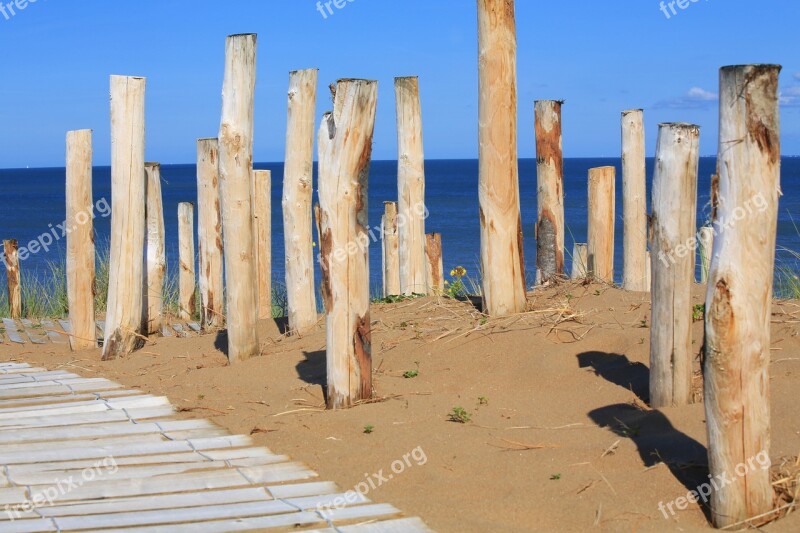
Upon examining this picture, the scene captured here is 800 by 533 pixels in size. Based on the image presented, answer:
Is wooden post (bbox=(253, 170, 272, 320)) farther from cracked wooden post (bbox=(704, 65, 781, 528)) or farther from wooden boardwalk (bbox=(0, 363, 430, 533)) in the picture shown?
cracked wooden post (bbox=(704, 65, 781, 528))

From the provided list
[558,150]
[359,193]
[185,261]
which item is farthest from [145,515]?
[185,261]

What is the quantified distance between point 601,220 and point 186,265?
427 centimetres

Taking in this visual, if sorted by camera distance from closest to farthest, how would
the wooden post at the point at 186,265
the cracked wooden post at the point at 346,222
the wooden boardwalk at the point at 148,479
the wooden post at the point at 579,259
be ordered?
the wooden boardwalk at the point at 148,479, the cracked wooden post at the point at 346,222, the wooden post at the point at 579,259, the wooden post at the point at 186,265

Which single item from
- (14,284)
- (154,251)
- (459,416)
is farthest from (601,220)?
(14,284)

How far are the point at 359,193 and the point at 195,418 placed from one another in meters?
1.68

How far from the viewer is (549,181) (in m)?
8.37

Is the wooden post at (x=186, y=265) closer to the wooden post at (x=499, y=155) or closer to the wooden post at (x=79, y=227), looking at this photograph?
the wooden post at (x=79, y=227)

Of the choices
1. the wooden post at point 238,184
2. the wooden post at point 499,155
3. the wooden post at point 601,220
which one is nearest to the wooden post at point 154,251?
the wooden post at point 238,184

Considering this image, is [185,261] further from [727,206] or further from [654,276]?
[727,206]

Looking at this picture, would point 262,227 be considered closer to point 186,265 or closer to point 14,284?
point 186,265

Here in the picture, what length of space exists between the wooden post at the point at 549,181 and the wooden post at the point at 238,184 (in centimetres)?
264

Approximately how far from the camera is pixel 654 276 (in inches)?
202

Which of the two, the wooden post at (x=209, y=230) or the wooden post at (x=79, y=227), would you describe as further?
the wooden post at (x=209, y=230)

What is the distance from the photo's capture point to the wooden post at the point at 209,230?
28.5ft
